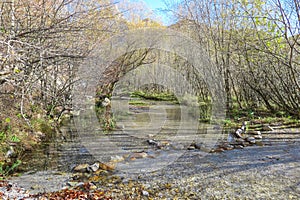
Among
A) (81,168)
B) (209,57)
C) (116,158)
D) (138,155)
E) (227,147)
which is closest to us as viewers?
(81,168)

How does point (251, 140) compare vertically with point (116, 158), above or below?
above

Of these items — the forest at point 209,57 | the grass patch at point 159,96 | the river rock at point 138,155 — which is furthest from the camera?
the grass patch at point 159,96

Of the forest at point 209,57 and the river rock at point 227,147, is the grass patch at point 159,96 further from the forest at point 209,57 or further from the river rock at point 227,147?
the river rock at point 227,147

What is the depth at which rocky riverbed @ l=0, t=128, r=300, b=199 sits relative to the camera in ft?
6.84

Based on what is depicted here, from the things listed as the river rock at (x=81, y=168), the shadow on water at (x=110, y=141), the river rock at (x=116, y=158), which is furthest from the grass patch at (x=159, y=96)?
the river rock at (x=81, y=168)

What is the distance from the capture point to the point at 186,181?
2350 mm

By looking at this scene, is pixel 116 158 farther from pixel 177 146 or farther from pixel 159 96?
pixel 159 96

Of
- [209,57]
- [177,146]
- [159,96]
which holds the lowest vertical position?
[177,146]

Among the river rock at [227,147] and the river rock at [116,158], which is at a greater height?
the river rock at [227,147]

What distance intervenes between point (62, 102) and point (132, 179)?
122 inches

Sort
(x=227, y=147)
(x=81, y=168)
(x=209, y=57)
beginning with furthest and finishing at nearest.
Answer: (x=209, y=57), (x=227, y=147), (x=81, y=168)

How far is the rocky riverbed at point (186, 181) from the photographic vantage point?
6.84ft

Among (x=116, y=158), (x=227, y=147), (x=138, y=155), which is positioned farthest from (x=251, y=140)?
(x=116, y=158)

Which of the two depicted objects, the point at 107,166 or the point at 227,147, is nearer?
the point at 107,166
